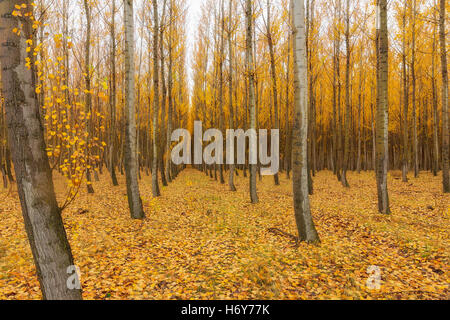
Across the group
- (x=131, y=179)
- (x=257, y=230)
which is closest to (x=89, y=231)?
(x=131, y=179)

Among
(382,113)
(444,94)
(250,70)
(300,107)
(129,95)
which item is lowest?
(300,107)

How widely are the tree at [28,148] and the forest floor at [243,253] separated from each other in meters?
1.19

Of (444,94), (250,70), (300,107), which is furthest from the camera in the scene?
(444,94)

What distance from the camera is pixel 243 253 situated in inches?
191

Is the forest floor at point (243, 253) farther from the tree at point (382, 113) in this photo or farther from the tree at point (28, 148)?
the tree at point (28, 148)

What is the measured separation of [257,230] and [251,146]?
3.91m

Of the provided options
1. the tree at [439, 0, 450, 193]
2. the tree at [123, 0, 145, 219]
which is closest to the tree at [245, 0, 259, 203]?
the tree at [123, 0, 145, 219]

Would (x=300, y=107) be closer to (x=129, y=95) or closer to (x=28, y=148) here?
(x=28, y=148)

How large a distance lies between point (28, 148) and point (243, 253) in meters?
3.89

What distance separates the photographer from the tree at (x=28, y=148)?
92.0 inches

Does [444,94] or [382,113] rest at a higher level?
[444,94]

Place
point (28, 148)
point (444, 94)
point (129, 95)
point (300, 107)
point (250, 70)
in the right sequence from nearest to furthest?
1. point (28, 148)
2. point (300, 107)
3. point (129, 95)
4. point (250, 70)
5. point (444, 94)

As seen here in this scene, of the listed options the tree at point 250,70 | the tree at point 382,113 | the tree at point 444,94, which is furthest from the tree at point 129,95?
the tree at point 444,94

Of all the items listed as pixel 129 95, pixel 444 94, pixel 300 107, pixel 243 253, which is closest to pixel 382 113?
pixel 300 107
